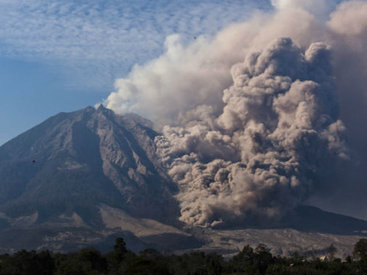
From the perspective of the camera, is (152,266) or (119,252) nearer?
(152,266)

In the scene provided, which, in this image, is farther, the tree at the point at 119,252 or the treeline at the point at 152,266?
the tree at the point at 119,252

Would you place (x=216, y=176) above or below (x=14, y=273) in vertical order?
above

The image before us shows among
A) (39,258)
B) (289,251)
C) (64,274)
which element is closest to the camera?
(64,274)

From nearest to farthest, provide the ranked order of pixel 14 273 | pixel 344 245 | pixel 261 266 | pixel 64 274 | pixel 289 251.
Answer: pixel 64 274, pixel 14 273, pixel 261 266, pixel 289 251, pixel 344 245

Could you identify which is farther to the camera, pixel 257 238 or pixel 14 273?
pixel 257 238

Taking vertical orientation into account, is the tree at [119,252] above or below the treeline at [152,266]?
above

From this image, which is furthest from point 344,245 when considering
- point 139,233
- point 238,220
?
point 139,233


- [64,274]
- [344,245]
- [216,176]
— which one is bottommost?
[64,274]

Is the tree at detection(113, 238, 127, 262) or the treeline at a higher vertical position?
the tree at detection(113, 238, 127, 262)

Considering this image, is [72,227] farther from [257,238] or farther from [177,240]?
[257,238]

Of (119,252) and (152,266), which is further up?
(119,252)

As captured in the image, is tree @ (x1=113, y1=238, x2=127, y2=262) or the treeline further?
tree @ (x1=113, y1=238, x2=127, y2=262)
